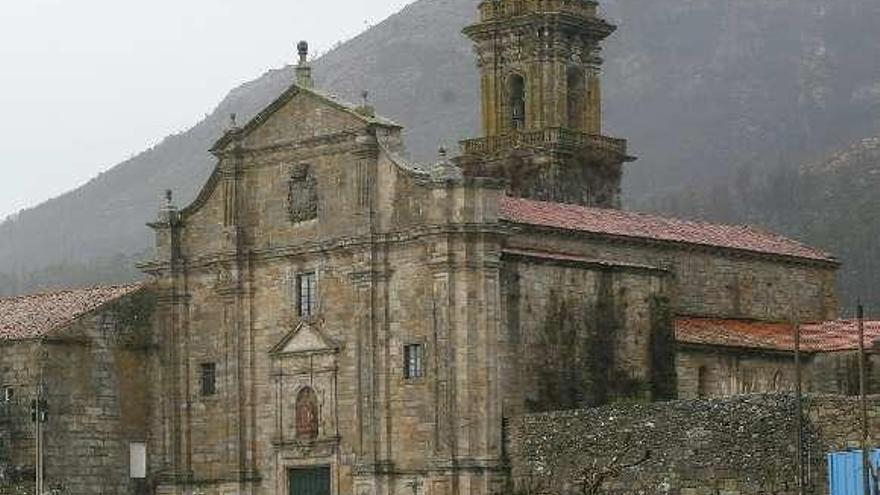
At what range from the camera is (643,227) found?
61.5 metres

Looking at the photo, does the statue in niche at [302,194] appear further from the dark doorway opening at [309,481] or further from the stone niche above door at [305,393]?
the dark doorway opening at [309,481]

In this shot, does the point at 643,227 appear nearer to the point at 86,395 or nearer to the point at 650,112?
the point at 86,395

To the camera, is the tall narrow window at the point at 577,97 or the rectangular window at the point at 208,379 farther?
the tall narrow window at the point at 577,97

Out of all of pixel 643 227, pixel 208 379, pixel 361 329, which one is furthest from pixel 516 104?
pixel 361 329

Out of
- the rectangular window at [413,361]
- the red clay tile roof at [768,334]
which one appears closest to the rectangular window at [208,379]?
the rectangular window at [413,361]

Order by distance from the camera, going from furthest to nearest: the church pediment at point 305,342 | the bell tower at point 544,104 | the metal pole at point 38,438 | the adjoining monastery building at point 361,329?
the bell tower at point 544,104 → the church pediment at point 305,342 → the metal pole at point 38,438 → the adjoining monastery building at point 361,329

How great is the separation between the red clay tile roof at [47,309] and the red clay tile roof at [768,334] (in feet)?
47.9

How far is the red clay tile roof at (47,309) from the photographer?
58938mm

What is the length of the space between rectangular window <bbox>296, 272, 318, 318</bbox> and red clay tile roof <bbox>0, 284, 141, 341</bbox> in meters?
5.44

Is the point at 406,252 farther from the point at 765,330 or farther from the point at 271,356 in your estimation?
the point at 765,330

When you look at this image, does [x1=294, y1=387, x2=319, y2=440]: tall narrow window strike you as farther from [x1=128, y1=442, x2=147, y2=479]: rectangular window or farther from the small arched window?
[x1=128, y1=442, x2=147, y2=479]: rectangular window

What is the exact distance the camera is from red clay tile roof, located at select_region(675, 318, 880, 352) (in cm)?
5809

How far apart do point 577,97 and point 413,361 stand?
20.4m

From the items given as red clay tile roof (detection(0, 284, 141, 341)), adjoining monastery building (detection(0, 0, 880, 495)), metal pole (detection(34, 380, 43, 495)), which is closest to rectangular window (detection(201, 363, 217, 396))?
adjoining monastery building (detection(0, 0, 880, 495))
